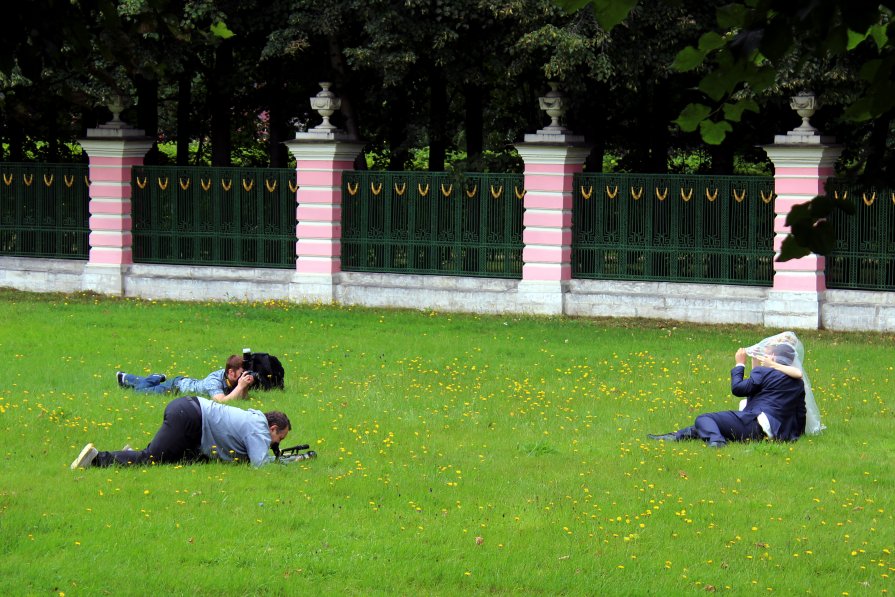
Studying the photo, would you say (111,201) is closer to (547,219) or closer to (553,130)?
(547,219)

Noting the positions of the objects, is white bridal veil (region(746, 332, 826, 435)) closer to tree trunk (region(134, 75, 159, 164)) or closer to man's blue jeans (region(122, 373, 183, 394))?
man's blue jeans (region(122, 373, 183, 394))

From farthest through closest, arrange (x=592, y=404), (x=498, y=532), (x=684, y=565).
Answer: (x=592, y=404) < (x=498, y=532) < (x=684, y=565)

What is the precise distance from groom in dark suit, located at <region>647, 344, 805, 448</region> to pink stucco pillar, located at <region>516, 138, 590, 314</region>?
9.84 meters

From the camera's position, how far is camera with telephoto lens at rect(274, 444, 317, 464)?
38.0 ft

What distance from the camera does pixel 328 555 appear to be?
8.99m

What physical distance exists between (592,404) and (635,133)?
15402 mm

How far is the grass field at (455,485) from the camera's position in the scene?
343 inches

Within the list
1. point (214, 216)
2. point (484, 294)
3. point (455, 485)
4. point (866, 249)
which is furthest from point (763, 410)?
point (214, 216)

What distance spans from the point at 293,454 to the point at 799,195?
11729mm

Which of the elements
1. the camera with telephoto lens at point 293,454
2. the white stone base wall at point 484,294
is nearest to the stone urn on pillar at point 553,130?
the white stone base wall at point 484,294

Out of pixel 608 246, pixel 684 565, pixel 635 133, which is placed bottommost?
pixel 684 565

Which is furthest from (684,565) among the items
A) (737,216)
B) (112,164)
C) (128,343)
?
(112,164)

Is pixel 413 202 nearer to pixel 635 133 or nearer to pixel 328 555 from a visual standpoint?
pixel 635 133

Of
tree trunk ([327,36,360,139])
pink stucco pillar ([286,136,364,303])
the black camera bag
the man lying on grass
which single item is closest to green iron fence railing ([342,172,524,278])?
pink stucco pillar ([286,136,364,303])
